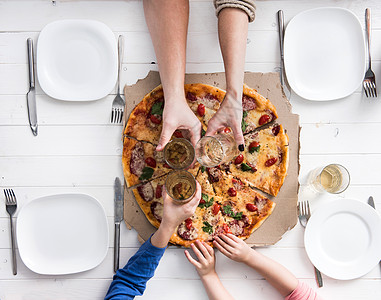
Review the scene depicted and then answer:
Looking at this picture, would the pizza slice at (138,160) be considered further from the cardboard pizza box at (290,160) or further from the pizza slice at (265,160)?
the pizza slice at (265,160)

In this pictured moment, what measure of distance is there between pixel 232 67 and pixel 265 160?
602 millimetres

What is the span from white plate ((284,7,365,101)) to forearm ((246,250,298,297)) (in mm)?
1050

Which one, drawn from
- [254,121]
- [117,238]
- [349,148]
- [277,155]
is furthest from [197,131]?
[349,148]

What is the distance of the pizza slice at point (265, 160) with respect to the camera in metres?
2.16

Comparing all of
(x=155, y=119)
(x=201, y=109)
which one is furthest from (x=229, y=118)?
(x=155, y=119)

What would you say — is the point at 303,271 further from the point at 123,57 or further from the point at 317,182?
the point at 123,57

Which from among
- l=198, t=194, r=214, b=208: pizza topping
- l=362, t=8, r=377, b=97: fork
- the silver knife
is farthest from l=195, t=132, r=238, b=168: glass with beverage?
the silver knife

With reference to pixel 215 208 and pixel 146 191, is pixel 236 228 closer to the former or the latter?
pixel 215 208

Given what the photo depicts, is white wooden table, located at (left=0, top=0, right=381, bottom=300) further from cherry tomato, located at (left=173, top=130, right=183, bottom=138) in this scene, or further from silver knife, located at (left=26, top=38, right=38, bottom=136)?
cherry tomato, located at (left=173, top=130, right=183, bottom=138)

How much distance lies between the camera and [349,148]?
2256mm

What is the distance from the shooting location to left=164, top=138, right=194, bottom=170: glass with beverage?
2016 millimetres

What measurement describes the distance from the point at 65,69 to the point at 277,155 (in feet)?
4.67

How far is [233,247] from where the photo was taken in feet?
6.95

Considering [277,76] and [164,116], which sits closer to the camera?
[164,116]
